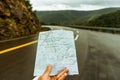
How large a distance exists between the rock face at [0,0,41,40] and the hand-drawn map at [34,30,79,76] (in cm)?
1867

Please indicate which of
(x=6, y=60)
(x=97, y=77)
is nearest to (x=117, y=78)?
(x=97, y=77)

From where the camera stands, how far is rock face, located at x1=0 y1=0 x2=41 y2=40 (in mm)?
23914

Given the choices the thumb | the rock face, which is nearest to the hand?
the thumb

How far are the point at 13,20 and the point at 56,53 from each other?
77.7ft

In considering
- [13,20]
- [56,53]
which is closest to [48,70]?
[56,53]

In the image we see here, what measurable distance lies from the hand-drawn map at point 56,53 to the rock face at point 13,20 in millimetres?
18674

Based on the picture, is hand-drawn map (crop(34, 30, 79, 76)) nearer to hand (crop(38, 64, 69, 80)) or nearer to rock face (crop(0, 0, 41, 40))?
hand (crop(38, 64, 69, 80))

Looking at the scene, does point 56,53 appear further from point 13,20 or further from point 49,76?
point 13,20

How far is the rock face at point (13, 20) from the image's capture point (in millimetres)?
23914

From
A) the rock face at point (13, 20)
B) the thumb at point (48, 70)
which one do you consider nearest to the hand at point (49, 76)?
the thumb at point (48, 70)

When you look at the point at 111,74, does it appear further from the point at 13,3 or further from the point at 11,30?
the point at 13,3

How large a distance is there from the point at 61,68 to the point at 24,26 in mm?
25819

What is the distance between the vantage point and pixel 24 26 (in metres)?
29.0

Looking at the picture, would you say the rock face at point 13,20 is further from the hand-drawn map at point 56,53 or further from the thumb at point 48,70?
the thumb at point 48,70
